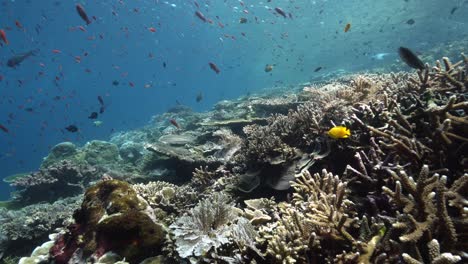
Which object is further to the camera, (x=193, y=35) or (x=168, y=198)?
(x=193, y=35)

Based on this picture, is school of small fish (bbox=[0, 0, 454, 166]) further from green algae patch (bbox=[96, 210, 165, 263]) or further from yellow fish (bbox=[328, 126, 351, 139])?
yellow fish (bbox=[328, 126, 351, 139])

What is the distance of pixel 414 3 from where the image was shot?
140 feet

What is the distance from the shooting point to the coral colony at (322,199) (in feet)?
7.54

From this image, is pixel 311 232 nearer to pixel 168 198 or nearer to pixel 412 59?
pixel 168 198

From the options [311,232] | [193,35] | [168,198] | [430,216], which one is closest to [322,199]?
[311,232]

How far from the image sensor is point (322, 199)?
3191 millimetres

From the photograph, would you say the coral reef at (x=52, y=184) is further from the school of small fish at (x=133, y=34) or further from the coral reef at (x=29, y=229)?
the coral reef at (x=29, y=229)

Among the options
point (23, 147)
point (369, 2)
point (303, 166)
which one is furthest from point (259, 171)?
point (23, 147)

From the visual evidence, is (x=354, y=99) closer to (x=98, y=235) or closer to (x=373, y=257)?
(x=373, y=257)

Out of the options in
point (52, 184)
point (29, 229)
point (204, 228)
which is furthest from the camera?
point (52, 184)

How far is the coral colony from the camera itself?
2.30 m

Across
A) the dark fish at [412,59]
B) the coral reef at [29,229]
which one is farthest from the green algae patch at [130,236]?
the dark fish at [412,59]

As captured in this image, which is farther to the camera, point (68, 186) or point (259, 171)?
point (68, 186)

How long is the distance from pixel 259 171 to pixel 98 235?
2.81m
